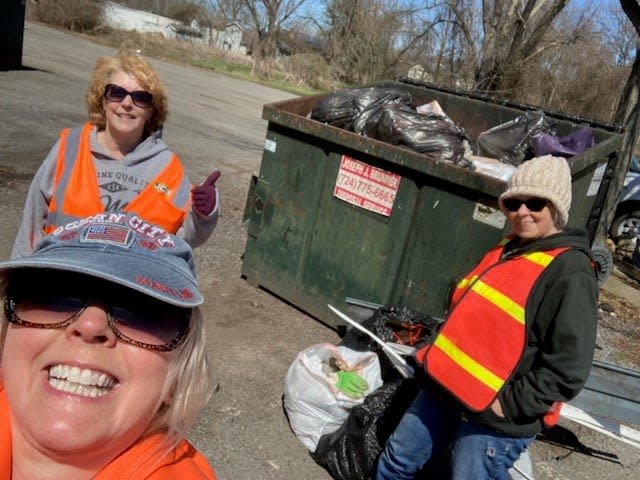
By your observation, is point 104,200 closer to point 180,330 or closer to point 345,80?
point 180,330

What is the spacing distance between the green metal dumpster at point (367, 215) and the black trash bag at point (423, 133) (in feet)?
0.46

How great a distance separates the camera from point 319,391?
313 centimetres

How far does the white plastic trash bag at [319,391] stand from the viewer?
3090mm

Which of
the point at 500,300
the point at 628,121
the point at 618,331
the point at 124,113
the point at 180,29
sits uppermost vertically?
the point at 180,29

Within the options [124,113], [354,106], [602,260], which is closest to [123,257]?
[124,113]

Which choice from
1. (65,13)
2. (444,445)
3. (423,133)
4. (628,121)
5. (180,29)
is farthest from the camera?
(180,29)

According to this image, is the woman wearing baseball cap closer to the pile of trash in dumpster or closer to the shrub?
the pile of trash in dumpster

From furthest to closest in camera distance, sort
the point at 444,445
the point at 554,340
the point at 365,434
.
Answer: the point at 365,434 < the point at 444,445 < the point at 554,340

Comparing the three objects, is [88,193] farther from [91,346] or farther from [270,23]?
[270,23]

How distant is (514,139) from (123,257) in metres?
3.90

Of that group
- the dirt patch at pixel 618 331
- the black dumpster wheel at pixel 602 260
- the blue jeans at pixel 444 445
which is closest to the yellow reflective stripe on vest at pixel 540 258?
the blue jeans at pixel 444 445

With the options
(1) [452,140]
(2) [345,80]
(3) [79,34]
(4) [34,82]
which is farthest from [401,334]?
(3) [79,34]

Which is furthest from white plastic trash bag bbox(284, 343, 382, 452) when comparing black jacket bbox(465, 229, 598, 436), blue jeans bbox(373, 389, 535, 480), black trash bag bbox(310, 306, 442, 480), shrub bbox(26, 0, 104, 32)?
shrub bbox(26, 0, 104, 32)

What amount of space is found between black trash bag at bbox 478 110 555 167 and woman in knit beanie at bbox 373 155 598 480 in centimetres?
202
